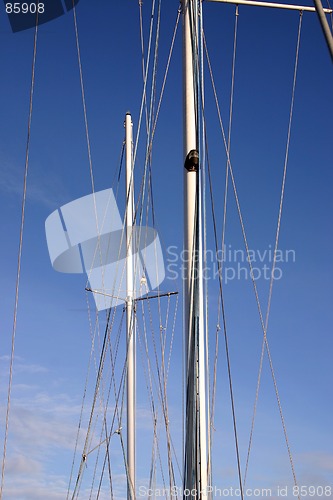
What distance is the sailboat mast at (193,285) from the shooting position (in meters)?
6.48

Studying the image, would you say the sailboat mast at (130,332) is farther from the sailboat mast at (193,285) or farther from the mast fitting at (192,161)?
the mast fitting at (192,161)

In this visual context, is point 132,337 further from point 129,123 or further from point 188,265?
point 188,265

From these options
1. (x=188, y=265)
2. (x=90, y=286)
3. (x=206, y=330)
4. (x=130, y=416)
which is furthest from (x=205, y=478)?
(x=90, y=286)

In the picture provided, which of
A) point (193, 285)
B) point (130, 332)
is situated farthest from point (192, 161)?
point (130, 332)

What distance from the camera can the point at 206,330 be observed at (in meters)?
7.09

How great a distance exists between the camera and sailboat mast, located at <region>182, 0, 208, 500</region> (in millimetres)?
6480

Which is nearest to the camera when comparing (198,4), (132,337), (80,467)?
(198,4)

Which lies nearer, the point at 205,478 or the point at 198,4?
the point at 205,478

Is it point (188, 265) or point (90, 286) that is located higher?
point (90, 286)

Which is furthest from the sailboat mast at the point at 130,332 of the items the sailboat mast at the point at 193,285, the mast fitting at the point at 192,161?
the mast fitting at the point at 192,161

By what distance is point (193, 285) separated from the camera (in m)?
7.28

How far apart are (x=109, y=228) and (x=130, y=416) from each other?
17.2 ft

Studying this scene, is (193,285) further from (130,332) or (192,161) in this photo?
(130,332)

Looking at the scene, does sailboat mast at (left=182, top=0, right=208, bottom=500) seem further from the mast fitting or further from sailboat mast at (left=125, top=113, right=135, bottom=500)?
sailboat mast at (left=125, top=113, right=135, bottom=500)
